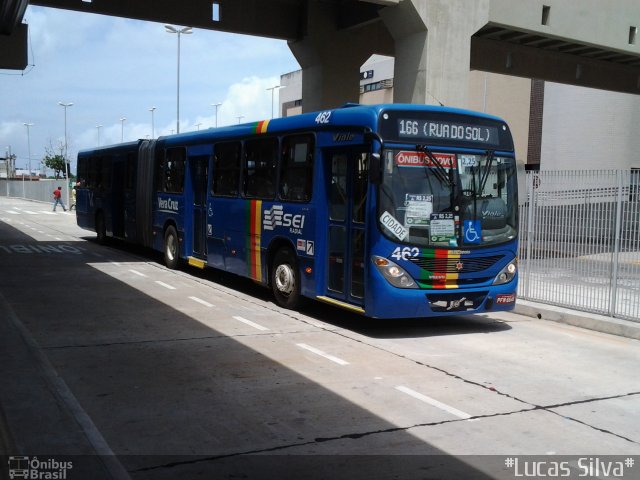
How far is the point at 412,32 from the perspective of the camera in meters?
16.1

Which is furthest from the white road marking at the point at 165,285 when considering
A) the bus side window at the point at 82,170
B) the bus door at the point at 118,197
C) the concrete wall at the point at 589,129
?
the concrete wall at the point at 589,129

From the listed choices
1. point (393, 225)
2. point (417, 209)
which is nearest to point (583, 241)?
point (417, 209)

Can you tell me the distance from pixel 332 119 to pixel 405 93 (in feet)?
24.8

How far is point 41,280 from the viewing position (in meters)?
13.6

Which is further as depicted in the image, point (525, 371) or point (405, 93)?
point (405, 93)

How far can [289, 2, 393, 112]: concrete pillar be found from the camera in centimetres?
1936

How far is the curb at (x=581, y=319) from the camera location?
387 inches

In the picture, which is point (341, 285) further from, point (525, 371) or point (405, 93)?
point (405, 93)

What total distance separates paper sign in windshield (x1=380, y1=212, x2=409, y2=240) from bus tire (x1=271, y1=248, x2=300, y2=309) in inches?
87.5

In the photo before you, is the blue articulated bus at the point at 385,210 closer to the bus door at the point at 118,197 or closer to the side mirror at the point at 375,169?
the side mirror at the point at 375,169

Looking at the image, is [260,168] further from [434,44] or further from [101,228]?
[101,228]

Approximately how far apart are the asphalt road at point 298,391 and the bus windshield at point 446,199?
1462 mm

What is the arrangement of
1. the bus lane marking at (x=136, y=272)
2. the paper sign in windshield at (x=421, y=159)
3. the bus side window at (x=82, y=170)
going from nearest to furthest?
1. the paper sign in windshield at (x=421, y=159)
2. the bus lane marking at (x=136, y=272)
3. the bus side window at (x=82, y=170)

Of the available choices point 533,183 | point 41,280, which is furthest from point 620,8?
point 41,280
